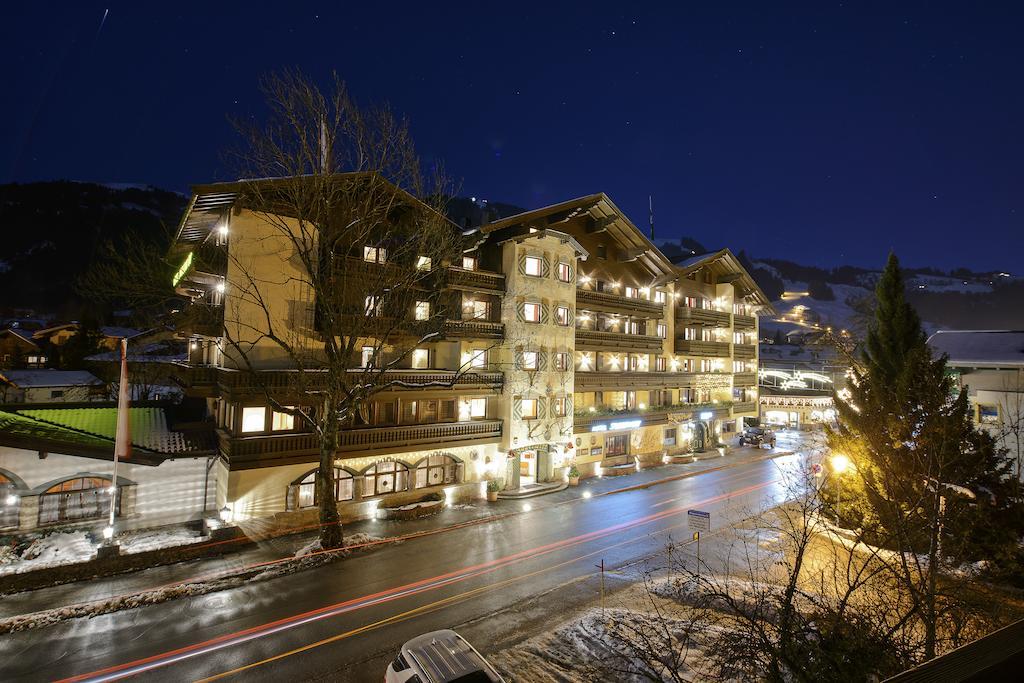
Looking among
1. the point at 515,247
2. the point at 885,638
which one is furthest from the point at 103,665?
the point at 515,247

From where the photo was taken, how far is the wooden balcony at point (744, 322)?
55872mm

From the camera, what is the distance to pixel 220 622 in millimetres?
15938

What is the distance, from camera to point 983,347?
31047 mm

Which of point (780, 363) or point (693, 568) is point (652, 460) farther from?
point (780, 363)

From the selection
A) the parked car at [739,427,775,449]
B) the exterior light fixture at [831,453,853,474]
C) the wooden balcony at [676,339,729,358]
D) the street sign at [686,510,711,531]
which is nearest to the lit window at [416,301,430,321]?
the street sign at [686,510,711,531]

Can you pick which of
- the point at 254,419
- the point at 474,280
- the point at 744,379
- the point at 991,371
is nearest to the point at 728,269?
the point at 744,379

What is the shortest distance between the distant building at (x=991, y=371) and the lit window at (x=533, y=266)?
24.3 meters

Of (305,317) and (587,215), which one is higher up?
(587,215)

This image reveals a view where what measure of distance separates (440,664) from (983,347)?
37645mm

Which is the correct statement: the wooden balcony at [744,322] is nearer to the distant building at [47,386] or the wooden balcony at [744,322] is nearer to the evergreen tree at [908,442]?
the evergreen tree at [908,442]

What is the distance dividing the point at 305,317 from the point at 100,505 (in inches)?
511

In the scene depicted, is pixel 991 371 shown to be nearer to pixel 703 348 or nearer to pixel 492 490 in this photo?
pixel 703 348

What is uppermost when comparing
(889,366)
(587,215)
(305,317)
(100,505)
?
(587,215)

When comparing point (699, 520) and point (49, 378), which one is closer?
point (699, 520)
